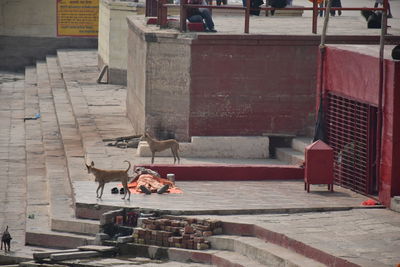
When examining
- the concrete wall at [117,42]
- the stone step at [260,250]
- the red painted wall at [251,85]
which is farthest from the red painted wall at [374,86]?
the concrete wall at [117,42]

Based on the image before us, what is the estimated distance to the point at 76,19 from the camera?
40219 millimetres

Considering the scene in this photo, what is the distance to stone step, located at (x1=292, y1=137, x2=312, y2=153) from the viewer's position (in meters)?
21.3

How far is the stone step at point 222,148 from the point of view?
70.7 ft

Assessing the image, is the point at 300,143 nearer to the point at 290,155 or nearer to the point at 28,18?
the point at 290,155

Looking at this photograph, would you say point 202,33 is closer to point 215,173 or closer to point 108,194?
point 215,173

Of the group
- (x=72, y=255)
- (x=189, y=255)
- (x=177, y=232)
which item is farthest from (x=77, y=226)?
(x=189, y=255)

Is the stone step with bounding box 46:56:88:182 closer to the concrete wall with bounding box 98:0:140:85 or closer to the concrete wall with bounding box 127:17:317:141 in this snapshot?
the concrete wall with bounding box 98:0:140:85

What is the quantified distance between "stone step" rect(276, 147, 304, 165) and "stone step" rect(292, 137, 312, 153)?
0.07 meters

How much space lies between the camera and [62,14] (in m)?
40.1

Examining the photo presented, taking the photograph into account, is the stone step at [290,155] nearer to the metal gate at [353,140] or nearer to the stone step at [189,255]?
the metal gate at [353,140]

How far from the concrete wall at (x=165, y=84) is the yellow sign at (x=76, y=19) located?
56.9 feet

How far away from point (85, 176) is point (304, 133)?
→ 4056 millimetres

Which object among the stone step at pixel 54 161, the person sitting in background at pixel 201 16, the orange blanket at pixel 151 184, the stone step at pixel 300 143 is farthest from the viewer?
the person sitting in background at pixel 201 16

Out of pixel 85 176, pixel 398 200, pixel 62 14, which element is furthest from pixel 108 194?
pixel 62 14
